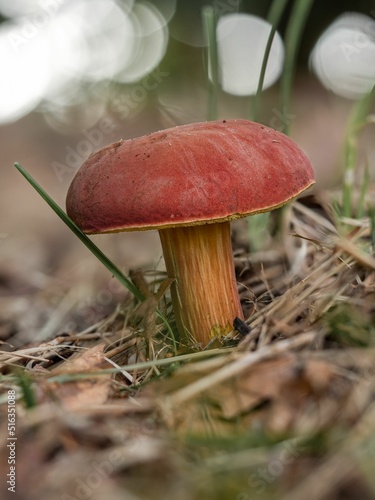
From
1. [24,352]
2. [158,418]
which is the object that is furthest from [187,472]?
[24,352]

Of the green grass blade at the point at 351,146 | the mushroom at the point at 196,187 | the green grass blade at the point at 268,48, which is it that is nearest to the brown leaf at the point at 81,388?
the mushroom at the point at 196,187

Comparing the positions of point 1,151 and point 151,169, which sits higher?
point 151,169

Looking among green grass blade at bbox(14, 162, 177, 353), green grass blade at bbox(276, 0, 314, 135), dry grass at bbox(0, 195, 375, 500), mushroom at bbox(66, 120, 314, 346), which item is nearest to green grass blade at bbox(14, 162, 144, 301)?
green grass blade at bbox(14, 162, 177, 353)

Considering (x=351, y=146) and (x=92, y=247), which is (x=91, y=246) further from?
Answer: (x=351, y=146)

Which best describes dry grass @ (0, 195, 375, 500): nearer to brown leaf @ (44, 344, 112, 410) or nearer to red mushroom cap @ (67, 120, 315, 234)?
brown leaf @ (44, 344, 112, 410)

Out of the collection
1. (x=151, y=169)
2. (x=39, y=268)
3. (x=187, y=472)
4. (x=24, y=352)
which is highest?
(x=151, y=169)

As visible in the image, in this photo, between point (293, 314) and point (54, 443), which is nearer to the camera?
point (54, 443)

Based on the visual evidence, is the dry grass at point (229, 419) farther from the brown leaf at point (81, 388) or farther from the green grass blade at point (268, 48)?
the green grass blade at point (268, 48)

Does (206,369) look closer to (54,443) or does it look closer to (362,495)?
(54,443)
